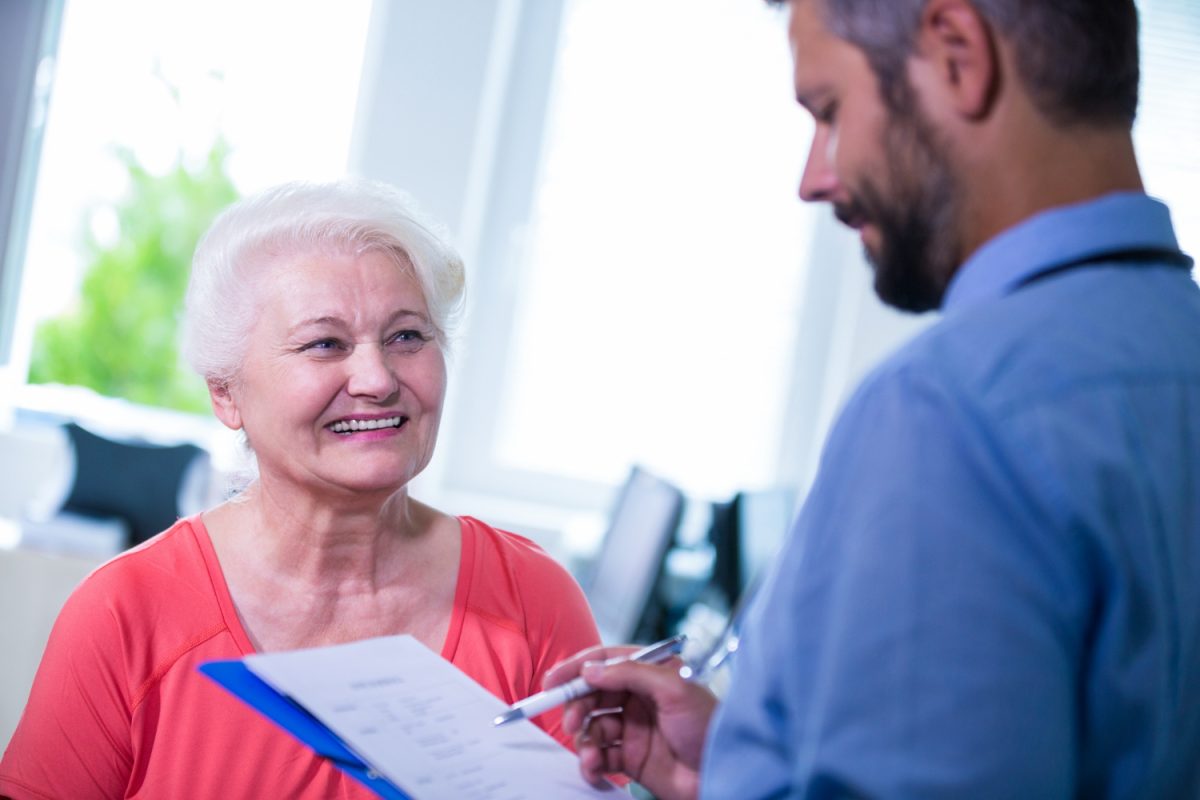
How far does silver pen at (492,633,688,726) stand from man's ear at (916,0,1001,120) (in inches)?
20.6

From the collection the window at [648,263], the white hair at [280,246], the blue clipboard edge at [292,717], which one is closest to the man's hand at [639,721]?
the blue clipboard edge at [292,717]

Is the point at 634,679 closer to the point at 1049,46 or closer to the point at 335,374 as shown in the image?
the point at 1049,46

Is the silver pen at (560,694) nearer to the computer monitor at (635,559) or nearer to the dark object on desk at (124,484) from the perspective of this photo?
the computer monitor at (635,559)

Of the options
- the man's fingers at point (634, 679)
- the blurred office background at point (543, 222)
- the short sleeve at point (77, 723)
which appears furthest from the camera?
the blurred office background at point (543, 222)

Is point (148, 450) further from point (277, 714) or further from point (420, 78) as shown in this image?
point (277, 714)

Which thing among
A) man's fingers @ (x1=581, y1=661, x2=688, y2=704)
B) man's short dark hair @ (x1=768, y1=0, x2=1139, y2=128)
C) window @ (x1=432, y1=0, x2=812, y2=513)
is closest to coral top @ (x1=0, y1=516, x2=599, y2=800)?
man's fingers @ (x1=581, y1=661, x2=688, y2=704)

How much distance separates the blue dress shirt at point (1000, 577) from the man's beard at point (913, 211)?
53 millimetres

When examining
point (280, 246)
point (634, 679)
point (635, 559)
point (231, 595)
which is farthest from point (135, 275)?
point (634, 679)

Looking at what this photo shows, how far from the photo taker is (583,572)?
3469mm

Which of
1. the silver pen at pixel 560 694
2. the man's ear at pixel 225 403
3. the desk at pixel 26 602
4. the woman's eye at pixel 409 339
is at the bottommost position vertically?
the desk at pixel 26 602

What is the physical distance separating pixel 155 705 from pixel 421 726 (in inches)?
23.1

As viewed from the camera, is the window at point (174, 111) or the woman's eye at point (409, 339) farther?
the window at point (174, 111)

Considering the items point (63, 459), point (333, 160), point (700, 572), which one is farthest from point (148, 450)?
point (700, 572)

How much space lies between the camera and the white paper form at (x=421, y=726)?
0.93 m
